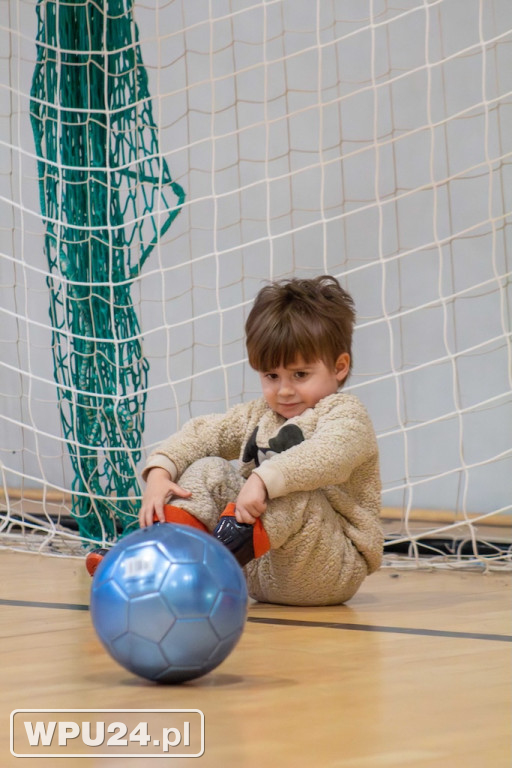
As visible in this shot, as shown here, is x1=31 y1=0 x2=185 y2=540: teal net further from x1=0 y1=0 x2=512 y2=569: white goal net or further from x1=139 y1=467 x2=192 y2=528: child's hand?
x1=139 y1=467 x2=192 y2=528: child's hand

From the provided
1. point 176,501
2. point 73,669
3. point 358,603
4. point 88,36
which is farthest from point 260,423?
point 88,36

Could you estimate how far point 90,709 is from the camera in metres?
0.89

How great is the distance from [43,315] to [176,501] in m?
1.77

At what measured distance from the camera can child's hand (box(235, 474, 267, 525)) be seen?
1367 millimetres

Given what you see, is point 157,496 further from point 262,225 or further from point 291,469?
point 262,225

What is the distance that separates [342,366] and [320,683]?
2.20ft

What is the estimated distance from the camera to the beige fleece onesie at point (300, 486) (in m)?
1.41

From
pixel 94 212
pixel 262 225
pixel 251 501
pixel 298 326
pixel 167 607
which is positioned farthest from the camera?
pixel 262 225

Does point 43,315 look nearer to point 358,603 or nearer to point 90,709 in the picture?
point 358,603

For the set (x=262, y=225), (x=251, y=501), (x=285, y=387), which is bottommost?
(x=251, y=501)

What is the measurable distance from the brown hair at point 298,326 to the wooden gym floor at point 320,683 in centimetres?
37

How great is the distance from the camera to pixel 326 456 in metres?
1.41

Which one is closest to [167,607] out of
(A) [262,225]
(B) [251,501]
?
(B) [251,501]

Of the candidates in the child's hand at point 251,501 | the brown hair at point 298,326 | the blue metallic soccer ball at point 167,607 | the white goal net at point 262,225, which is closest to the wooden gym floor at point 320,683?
the blue metallic soccer ball at point 167,607
